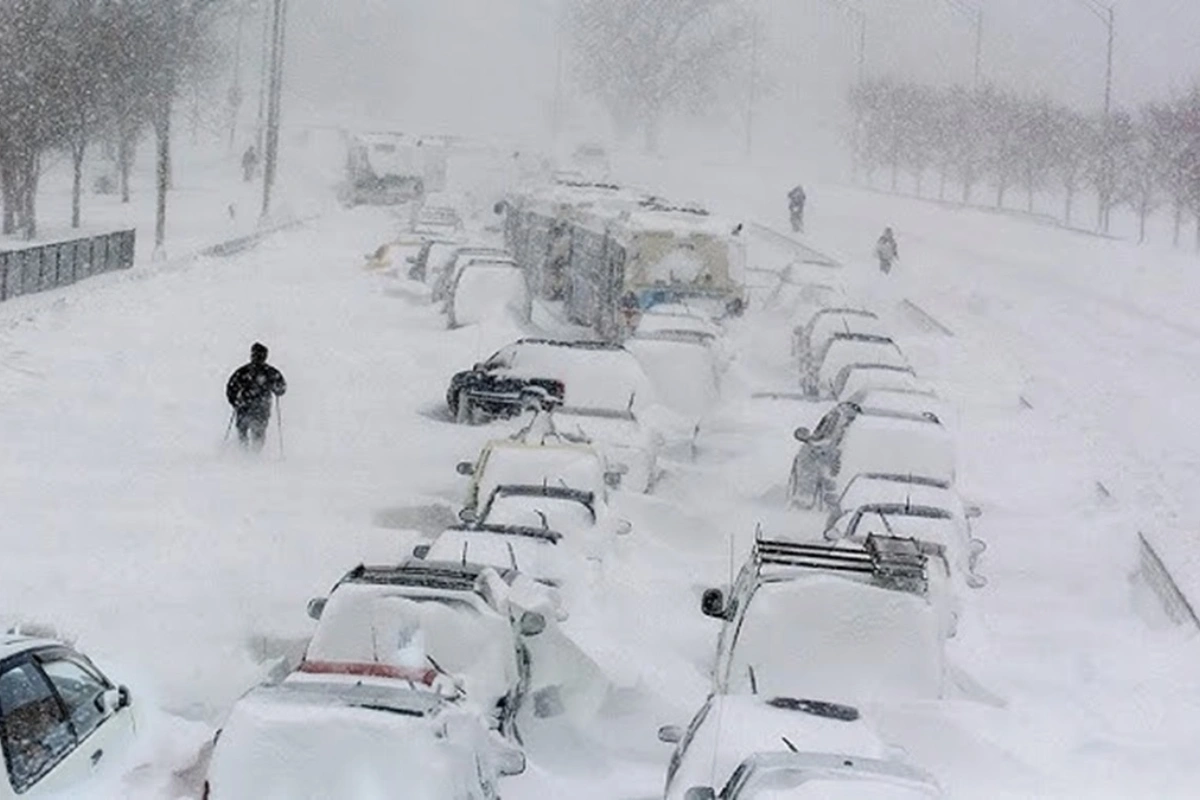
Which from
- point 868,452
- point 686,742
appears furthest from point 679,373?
point 686,742

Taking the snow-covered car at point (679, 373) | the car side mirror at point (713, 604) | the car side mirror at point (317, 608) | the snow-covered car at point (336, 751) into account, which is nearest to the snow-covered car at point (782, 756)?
the snow-covered car at point (336, 751)

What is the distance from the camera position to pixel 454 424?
74.0 feet

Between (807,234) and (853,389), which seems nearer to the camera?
(853,389)

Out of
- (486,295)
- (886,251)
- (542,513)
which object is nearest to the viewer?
(542,513)

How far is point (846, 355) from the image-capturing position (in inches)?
1024

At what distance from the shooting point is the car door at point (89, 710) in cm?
847

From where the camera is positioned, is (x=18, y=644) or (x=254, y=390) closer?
(x=18, y=644)

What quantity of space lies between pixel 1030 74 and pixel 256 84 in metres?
78.8

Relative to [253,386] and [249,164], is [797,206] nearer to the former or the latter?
[249,164]

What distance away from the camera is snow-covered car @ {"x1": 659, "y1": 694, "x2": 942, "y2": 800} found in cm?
729

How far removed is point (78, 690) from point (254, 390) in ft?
35.5

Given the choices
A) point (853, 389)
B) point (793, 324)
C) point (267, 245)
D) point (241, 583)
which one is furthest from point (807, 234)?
point (241, 583)

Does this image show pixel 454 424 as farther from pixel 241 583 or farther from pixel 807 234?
pixel 807 234

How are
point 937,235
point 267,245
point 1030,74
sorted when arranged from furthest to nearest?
point 1030,74 → point 937,235 → point 267,245
